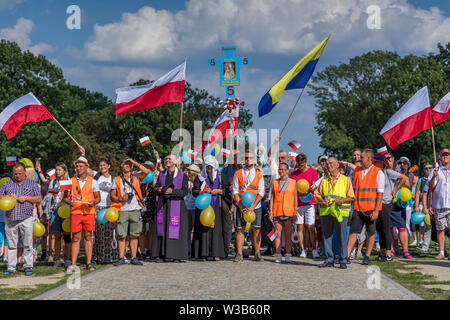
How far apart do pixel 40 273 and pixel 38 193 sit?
1.39m

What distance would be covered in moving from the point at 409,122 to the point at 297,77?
2548 millimetres

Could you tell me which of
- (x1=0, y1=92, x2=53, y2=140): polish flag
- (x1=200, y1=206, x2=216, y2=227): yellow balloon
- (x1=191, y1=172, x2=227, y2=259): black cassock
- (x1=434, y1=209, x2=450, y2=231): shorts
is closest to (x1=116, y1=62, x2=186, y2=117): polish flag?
(x1=0, y1=92, x2=53, y2=140): polish flag

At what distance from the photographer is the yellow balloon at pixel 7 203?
9.98m

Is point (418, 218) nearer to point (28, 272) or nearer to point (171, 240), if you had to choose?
point (171, 240)

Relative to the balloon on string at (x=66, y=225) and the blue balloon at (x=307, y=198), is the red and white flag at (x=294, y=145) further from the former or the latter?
the balloon on string at (x=66, y=225)

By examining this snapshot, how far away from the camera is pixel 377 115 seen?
5066 cm

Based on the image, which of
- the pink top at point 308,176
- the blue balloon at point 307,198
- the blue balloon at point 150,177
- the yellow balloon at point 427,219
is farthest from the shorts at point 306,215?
the blue balloon at point 150,177

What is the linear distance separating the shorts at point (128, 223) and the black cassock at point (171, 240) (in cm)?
85

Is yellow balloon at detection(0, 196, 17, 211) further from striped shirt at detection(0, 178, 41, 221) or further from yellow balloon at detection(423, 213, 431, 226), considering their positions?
yellow balloon at detection(423, 213, 431, 226)

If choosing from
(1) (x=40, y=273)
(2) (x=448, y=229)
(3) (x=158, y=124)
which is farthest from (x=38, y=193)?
(3) (x=158, y=124)

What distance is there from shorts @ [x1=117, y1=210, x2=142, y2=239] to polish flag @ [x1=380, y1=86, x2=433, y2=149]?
17.7ft

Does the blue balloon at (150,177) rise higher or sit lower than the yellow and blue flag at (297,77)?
lower

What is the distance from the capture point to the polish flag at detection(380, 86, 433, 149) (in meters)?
12.6

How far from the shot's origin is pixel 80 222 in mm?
10422
